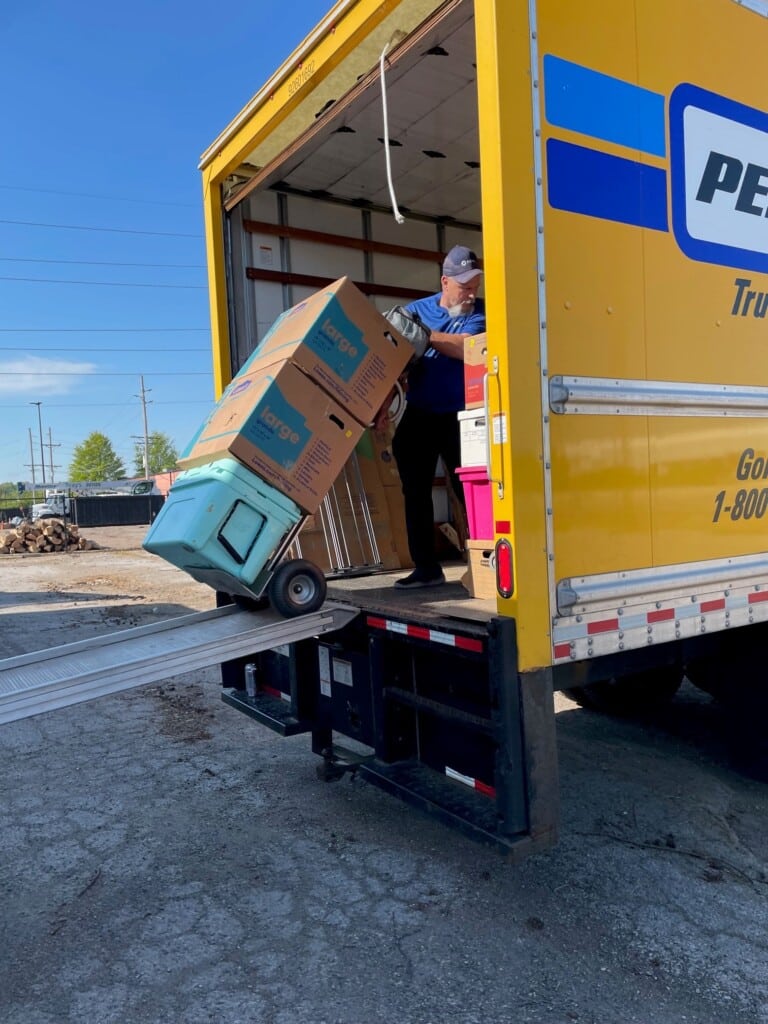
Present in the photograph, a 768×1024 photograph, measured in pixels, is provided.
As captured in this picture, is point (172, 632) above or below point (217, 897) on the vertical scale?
above

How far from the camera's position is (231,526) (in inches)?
120

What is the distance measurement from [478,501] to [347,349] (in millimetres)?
878

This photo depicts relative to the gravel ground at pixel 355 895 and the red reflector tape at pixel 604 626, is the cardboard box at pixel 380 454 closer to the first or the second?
the gravel ground at pixel 355 895

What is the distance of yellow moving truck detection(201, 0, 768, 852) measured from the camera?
2453 millimetres

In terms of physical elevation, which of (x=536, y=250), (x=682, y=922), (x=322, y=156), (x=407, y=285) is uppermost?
(x=322, y=156)

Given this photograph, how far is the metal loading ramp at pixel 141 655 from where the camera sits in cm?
274

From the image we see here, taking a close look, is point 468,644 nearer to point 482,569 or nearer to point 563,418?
point 482,569

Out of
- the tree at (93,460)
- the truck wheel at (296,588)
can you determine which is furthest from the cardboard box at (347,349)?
the tree at (93,460)

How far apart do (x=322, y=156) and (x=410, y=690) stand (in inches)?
120

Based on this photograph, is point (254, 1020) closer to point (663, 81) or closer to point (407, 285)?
point (663, 81)

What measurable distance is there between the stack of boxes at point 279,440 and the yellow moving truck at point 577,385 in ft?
1.79

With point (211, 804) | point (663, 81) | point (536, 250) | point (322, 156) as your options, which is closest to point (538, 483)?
point (536, 250)

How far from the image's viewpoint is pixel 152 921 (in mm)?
2941

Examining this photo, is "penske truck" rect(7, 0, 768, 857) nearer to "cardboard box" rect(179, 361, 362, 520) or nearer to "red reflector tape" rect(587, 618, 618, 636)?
"red reflector tape" rect(587, 618, 618, 636)
